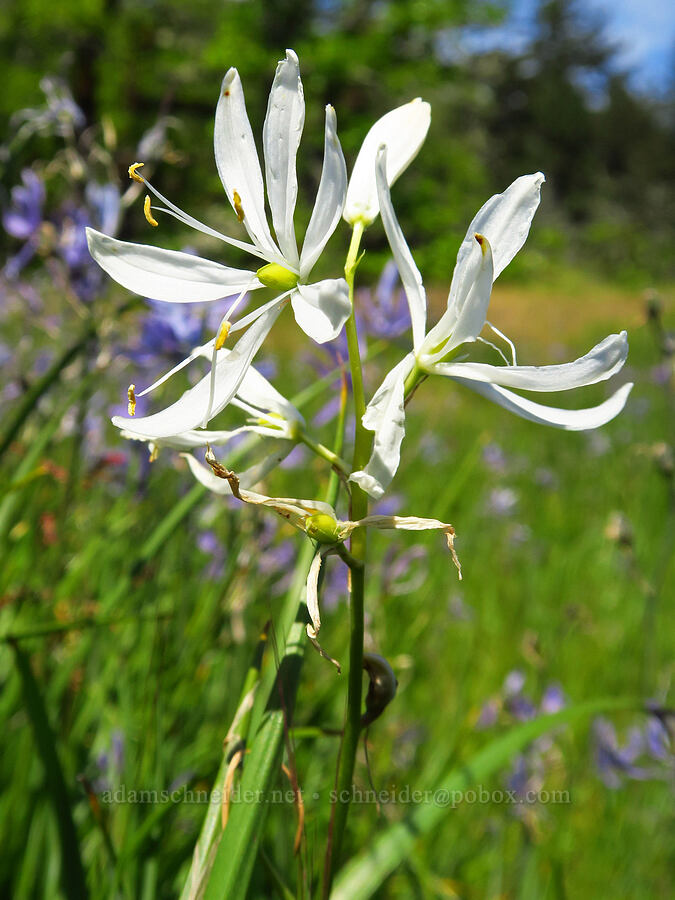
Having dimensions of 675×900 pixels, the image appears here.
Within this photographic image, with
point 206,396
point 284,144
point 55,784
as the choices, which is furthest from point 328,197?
point 55,784

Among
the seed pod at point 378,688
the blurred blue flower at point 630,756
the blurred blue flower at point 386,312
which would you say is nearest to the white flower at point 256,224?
the seed pod at point 378,688

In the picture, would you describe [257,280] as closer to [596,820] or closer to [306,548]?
[306,548]

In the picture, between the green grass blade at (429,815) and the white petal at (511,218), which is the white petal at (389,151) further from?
the green grass blade at (429,815)

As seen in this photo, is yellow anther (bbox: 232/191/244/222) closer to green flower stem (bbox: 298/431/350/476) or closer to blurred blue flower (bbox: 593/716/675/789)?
green flower stem (bbox: 298/431/350/476)

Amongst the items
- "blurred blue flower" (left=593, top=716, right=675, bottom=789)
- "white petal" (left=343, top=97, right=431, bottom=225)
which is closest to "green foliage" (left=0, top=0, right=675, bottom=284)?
"blurred blue flower" (left=593, top=716, right=675, bottom=789)

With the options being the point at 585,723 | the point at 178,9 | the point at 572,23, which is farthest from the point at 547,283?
the point at 572,23

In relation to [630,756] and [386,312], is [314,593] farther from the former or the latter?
[630,756]
